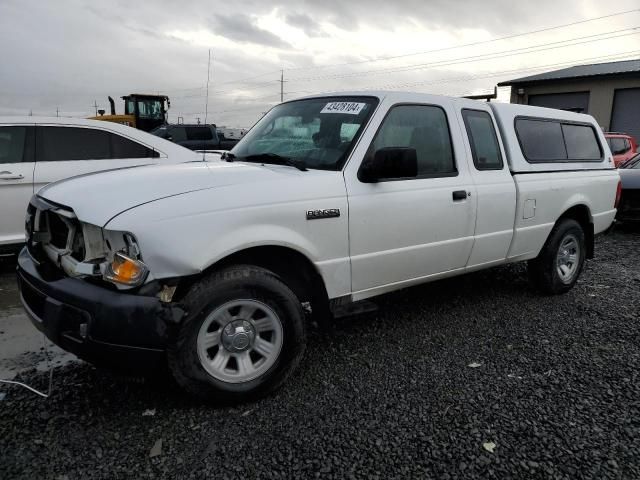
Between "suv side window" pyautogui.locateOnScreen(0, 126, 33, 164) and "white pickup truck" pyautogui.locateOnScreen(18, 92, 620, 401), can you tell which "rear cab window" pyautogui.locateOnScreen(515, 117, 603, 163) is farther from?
"suv side window" pyautogui.locateOnScreen(0, 126, 33, 164)

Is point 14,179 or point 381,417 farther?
point 14,179

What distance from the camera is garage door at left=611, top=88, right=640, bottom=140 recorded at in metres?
24.1

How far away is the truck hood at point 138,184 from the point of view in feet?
8.71

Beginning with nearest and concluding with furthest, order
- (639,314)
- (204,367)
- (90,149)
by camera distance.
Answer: (204,367), (639,314), (90,149)

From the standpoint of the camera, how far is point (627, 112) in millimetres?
24484

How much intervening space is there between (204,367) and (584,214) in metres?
4.35

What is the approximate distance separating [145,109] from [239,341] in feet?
74.4

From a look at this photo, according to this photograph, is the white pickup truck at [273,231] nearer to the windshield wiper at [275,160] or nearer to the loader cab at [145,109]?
the windshield wiper at [275,160]

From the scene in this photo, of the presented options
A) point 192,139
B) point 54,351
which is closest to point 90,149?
point 54,351

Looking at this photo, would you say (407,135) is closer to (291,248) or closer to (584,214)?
(291,248)

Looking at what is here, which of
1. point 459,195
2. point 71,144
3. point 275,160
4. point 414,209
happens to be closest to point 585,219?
point 459,195

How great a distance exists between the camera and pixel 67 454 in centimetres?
245

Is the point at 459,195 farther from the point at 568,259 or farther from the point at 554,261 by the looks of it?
the point at 568,259

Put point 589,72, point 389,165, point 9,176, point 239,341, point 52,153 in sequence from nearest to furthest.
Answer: point 239,341
point 389,165
point 9,176
point 52,153
point 589,72
